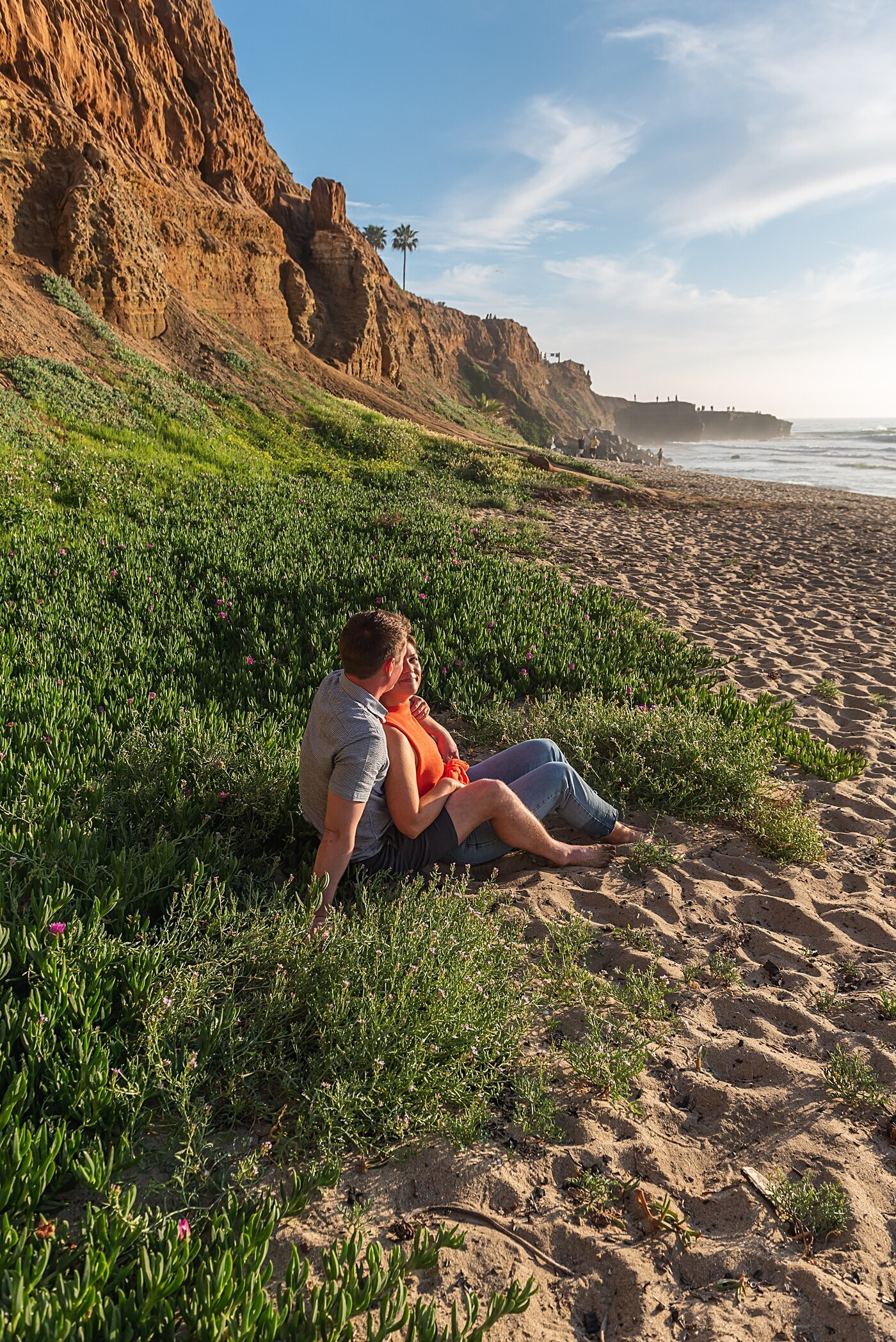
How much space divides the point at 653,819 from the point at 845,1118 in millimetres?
2093

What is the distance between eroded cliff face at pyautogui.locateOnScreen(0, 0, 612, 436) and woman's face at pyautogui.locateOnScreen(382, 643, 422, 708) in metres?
19.1

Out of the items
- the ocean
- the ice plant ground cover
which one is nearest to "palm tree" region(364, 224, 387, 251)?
the ocean

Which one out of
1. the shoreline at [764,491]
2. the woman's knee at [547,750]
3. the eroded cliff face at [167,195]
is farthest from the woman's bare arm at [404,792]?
the shoreline at [764,491]

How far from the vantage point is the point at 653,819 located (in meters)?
4.50

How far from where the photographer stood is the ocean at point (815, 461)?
47.8 meters

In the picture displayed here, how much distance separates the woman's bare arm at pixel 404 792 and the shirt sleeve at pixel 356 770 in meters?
0.21

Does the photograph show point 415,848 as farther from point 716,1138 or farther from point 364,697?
point 716,1138

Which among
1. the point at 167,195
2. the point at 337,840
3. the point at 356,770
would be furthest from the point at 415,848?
the point at 167,195

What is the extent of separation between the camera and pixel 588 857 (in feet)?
13.0

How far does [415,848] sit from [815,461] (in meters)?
76.6

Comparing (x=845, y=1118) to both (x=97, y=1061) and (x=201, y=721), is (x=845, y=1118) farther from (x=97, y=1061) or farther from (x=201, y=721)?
(x=201, y=721)

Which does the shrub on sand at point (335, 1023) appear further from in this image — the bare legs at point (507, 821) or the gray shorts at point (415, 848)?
the bare legs at point (507, 821)

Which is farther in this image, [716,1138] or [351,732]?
[351,732]

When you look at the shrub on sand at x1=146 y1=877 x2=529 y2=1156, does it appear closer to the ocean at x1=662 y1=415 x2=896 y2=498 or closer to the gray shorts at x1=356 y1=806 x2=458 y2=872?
the gray shorts at x1=356 y1=806 x2=458 y2=872
